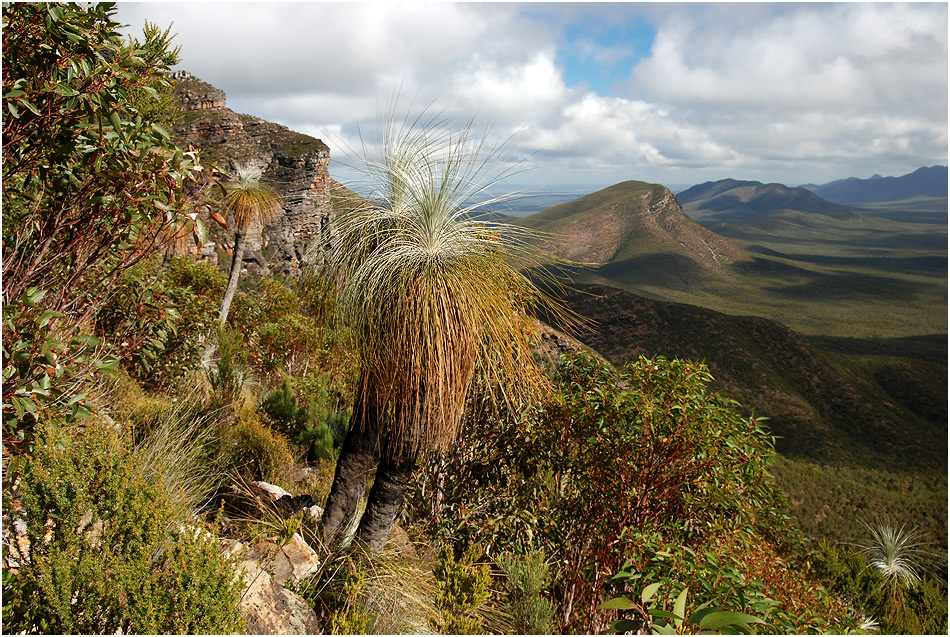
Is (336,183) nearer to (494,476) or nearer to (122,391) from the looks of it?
(494,476)

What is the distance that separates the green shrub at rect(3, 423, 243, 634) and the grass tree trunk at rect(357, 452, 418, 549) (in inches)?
53.9

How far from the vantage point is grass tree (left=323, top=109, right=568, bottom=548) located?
3.07 metres

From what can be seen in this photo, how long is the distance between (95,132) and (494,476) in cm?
380

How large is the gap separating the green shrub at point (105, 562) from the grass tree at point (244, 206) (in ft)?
24.3

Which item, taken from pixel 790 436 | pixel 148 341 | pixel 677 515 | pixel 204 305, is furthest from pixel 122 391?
pixel 790 436

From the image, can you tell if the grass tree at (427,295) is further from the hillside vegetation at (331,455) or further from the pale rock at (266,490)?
the pale rock at (266,490)

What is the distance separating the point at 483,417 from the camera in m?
4.82

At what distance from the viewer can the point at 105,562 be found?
220 cm

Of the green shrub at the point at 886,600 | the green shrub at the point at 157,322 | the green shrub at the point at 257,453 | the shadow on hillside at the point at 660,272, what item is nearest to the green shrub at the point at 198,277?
the green shrub at the point at 157,322

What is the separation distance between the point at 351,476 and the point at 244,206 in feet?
24.3

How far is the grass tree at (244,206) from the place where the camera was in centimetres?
962

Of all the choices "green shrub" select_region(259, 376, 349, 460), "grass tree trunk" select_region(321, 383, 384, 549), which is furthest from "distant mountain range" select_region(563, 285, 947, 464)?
"grass tree trunk" select_region(321, 383, 384, 549)

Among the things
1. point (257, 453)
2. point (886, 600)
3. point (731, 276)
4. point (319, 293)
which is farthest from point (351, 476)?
point (731, 276)

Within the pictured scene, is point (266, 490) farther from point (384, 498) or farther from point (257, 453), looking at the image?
point (384, 498)
